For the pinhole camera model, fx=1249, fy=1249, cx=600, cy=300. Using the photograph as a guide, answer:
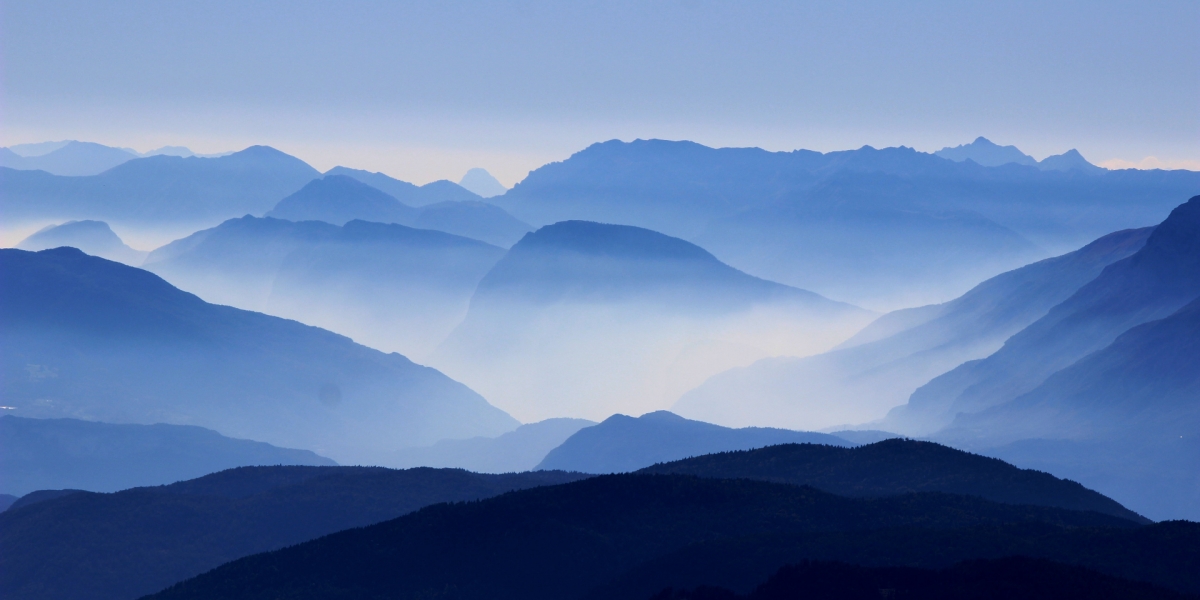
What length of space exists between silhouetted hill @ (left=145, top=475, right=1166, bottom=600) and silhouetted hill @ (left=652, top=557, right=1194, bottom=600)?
58.2 ft

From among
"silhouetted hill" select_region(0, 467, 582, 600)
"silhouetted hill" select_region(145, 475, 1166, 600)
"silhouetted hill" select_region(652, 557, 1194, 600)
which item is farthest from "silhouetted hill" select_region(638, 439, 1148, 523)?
"silhouetted hill" select_region(652, 557, 1194, 600)

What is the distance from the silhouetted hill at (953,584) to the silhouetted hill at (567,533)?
699 inches

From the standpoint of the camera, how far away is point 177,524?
14012 cm

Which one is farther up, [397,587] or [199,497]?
[199,497]

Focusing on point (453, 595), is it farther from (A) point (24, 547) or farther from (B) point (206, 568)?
(A) point (24, 547)

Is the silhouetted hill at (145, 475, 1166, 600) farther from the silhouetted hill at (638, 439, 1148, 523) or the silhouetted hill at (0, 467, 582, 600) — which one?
the silhouetted hill at (0, 467, 582, 600)

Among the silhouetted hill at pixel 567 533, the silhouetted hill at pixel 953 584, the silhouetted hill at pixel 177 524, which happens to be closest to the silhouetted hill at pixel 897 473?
the silhouetted hill at pixel 567 533

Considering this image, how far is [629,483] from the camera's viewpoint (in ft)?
368

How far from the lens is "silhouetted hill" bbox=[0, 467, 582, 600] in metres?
128

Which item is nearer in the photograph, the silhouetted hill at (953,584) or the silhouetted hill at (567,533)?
the silhouetted hill at (953,584)

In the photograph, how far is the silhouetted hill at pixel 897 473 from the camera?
12206cm

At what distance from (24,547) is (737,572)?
298 feet

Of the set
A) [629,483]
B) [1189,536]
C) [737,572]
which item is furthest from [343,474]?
[1189,536]

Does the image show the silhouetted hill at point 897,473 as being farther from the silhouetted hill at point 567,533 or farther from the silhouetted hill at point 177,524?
the silhouetted hill at point 177,524
